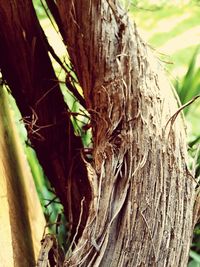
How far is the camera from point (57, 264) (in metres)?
0.83

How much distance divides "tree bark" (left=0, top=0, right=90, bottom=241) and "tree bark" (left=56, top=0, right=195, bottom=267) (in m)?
0.09

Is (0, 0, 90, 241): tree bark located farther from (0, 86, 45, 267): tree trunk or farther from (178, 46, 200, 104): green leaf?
(178, 46, 200, 104): green leaf

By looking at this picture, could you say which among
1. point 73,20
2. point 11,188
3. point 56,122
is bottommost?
point 11,188

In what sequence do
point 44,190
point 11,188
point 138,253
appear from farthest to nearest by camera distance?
point 44,190 < point 11,188 < point 138,253

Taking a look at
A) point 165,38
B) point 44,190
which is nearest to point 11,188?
point 44,190

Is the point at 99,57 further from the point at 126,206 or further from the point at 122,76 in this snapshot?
the point at 126,206

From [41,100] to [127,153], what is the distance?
0.73ft

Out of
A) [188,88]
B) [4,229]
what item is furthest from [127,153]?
[188,88]

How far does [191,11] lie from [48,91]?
1.23 m

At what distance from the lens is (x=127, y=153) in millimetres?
833

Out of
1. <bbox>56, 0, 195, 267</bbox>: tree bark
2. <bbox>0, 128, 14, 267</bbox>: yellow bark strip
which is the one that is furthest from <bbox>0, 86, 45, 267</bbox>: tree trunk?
<bbox>56, 0, 195, 267</bbox>: tree bark

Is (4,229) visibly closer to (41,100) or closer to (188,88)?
(41,100)

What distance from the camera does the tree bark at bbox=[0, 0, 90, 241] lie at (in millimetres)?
935

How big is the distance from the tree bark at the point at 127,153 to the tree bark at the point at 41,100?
3.5 inches
